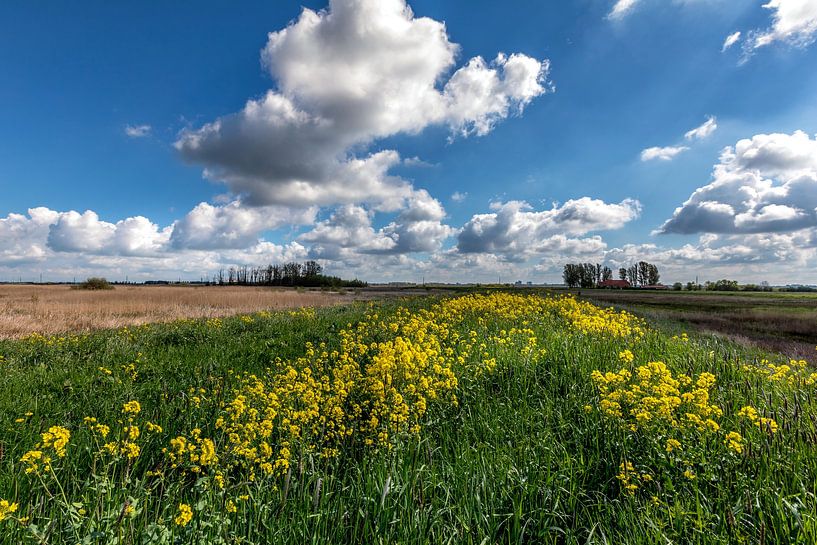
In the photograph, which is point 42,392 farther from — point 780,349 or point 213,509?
point 780,349

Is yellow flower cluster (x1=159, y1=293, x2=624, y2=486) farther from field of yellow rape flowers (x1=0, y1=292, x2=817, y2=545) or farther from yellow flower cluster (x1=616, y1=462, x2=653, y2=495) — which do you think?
yellow flower cluster (x1=616, y1=462, x2=653, y2=495)

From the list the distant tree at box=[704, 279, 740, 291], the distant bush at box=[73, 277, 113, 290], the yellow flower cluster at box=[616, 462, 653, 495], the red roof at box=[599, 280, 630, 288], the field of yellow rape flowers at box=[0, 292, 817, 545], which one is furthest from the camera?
the red roof at box=[599, 280, 630, 288]

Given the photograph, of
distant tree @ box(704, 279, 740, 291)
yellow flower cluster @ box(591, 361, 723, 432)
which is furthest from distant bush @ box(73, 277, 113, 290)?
distant tree @ box(704, 279, 740, 291)

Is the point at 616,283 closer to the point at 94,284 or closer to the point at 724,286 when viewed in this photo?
the point at 724,286

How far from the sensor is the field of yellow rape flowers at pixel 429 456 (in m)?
2.80

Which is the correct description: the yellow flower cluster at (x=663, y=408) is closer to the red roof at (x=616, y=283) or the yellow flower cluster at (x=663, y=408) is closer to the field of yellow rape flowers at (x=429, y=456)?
the field of yellow rape flowers at (x=429, y=456)

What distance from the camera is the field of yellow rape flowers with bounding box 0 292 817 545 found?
280 cm

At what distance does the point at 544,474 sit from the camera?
12.0 feet

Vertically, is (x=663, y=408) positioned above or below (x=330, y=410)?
above

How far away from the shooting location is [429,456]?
3.43 metres

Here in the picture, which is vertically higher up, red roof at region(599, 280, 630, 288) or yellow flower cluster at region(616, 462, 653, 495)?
red roof at region(599, 280, 630, 288)

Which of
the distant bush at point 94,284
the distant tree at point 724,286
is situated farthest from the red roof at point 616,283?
the distant bush at point 94,284

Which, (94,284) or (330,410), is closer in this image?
(330,410)

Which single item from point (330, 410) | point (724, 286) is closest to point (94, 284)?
point (330, 410)
